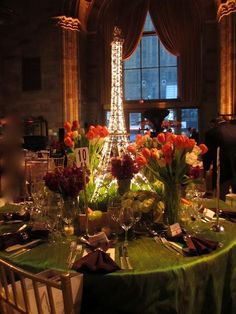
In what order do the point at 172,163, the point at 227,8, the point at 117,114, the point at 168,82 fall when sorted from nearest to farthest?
the point at 172,163 < the point at 117,114 < the point at 227,8 < the point at 168,82

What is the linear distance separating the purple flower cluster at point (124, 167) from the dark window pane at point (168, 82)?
936cm

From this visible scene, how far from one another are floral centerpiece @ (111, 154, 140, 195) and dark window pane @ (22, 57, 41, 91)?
9.44 m

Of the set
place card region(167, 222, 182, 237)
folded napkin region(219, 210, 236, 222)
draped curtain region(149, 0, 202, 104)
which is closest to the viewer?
place card region(167, 222, 182, 237)

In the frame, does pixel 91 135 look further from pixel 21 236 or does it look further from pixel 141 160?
pixel 21 236

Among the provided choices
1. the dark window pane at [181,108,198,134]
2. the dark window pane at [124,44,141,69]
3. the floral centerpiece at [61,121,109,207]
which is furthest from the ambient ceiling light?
the floral centerpiece at [61,121,109,207]

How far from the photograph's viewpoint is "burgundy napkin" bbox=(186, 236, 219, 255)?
6.26 ft

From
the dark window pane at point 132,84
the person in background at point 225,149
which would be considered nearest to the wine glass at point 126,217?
the person in background at point 225,149

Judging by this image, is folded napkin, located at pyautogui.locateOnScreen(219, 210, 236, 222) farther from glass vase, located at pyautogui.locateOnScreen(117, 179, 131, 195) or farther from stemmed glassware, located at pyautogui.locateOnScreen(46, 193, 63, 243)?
stemmed glassware, located at pyautogui.locateOnScreen(46, 193, 63, 243)

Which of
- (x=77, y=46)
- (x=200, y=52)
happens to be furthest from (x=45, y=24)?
(x=200, y=52)

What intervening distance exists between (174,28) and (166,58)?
958 mm

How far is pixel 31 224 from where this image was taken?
7.73 feet

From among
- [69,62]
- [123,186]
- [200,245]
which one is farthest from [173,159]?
[69,62]

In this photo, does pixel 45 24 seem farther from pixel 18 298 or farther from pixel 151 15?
pixel 18 298

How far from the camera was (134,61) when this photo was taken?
1193 cm
